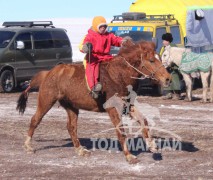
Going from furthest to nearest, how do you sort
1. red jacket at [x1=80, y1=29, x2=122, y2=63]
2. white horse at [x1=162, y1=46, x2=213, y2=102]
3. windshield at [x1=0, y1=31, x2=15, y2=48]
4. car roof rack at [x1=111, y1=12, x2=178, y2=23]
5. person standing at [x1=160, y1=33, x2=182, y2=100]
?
windshield at [x1=0, y1=31, x2=15, y2=48] → car roof rack at [x1=111, y1=12, x2=178, y2=23] → person standing at [x1=160, y1=33, x2=182, y2=100] → white horse at [x1=162, y1=46, x2=213, y2=102] → red jacket at [x1=80, y1=29, x2=122, y2=63]

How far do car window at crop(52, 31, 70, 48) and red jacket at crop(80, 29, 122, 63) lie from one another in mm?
12513

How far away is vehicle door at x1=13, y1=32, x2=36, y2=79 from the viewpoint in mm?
21969

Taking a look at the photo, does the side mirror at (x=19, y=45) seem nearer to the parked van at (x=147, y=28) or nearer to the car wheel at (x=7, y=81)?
the car wheel at (x=7, y=81)

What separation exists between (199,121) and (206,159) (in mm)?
4402

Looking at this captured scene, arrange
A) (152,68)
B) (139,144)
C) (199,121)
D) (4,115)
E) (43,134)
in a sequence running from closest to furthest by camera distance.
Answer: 1. (152,68)
2. (139,144)
3. (43,134)
4. (199,121)
5. (4,115)

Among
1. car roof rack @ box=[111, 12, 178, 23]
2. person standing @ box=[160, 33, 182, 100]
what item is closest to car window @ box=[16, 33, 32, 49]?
car roof rack @ box=[111, 12, 178, 23]

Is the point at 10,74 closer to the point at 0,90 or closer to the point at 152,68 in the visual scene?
the point at 0,90

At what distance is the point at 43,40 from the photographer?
2306 cm

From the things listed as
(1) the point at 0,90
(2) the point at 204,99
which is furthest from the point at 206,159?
(1) the point at 0,90

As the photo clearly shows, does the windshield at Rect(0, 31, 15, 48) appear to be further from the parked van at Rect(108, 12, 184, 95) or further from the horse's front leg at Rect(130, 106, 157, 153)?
the horse's front leg at Rect(130, 106, 157, 153)

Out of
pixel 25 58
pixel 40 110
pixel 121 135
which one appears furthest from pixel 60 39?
pixel 121 135

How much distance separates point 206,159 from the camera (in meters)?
11.0

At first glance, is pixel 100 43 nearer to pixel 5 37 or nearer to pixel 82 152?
pixel 82 152

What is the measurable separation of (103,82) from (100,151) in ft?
4.81
